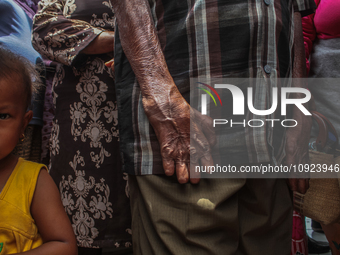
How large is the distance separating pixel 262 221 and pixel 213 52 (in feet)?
1.72

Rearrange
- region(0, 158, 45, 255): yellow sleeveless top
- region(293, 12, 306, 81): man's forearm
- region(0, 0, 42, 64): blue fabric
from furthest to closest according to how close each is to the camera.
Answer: region(0, 0, 42, 64): blue fabric < region(293, 12, 306, 81): man's forearm < region(0, 158, 45, 255): yellow sleeveless top

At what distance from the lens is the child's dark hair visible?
66cm

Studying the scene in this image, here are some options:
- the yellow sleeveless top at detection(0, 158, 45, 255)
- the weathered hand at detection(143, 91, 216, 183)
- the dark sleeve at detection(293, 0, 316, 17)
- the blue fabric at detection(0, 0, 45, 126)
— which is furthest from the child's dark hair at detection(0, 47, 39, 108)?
the dark sleeve at detection(293, 0, 316, 17)

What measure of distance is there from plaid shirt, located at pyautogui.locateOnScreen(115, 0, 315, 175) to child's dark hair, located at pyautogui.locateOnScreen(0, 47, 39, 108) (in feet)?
0.92

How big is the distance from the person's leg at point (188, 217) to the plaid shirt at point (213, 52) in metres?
0.06

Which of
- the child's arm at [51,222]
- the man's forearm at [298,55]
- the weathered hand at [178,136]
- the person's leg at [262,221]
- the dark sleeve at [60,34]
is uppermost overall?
the dark sleeve at [60,34]

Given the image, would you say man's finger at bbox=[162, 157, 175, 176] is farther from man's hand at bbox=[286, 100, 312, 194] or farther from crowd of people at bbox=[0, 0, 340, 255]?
man's hand at bbox=[286, 100, 312, 194]

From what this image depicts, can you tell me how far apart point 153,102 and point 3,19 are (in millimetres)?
1094

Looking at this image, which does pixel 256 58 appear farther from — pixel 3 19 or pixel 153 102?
pixel 3 19

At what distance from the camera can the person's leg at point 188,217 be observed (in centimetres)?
68

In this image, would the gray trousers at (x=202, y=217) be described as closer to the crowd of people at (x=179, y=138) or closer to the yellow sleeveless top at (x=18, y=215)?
the crowd of people at (x=179, y=138)

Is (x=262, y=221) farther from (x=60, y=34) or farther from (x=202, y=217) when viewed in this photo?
(x=60, y=34)

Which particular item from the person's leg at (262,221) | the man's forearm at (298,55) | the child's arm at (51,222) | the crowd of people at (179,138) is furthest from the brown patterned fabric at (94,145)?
the man's forearm at (298,55)

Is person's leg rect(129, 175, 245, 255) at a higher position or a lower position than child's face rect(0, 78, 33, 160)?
lower
